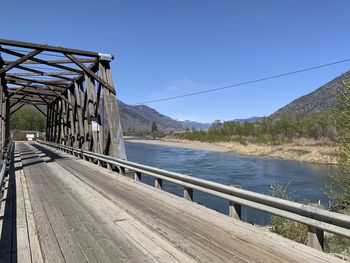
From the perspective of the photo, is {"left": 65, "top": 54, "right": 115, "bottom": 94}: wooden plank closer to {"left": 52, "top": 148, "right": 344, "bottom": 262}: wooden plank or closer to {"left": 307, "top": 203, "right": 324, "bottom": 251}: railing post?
{"left": 52, "top": 148, "right": 344, "bottom": 262}: wooden plank

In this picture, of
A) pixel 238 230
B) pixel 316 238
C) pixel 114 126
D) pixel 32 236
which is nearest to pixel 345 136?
pixel 238 230

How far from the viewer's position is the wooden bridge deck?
478cm

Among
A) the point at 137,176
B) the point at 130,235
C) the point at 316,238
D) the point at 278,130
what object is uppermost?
the point at 278,130

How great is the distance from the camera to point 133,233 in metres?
5.88

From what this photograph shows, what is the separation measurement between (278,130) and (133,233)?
10033 centimetres

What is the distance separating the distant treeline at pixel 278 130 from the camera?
8433cm

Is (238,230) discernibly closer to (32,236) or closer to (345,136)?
(32,236)

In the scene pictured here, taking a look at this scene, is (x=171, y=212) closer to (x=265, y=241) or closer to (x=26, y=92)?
(x=265, y=241)

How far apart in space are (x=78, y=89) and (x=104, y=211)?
17.6m

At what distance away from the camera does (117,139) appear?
1652cm

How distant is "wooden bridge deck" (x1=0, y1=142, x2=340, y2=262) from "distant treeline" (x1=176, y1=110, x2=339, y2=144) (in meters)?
64.9

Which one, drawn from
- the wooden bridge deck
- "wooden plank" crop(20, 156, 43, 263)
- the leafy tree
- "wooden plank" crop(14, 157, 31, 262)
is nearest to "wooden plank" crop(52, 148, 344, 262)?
the wooden bridge deck

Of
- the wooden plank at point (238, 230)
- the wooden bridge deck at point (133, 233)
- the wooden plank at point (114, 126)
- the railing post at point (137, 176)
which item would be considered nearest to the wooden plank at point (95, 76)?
the wooden plank at point (114, 126)

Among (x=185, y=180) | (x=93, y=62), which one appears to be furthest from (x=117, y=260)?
(x=93, y=62)
